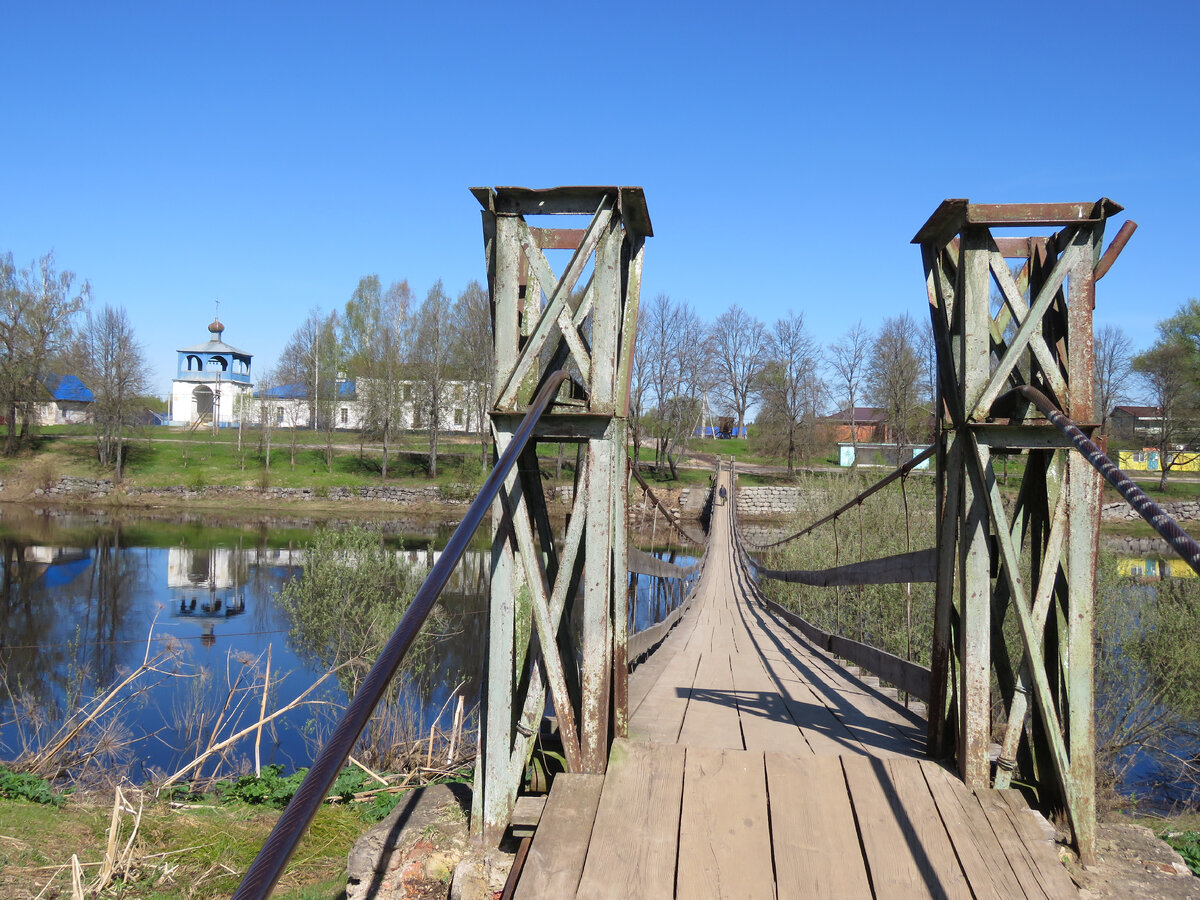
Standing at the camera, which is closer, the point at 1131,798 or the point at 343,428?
the point at 1131,798

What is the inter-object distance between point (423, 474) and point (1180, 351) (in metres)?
30.8

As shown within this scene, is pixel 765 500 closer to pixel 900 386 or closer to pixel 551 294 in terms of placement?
pixel 900 386

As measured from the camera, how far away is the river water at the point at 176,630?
9.20 meters

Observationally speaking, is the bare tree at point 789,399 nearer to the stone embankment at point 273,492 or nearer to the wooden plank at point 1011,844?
the stone embankment at point 273,492

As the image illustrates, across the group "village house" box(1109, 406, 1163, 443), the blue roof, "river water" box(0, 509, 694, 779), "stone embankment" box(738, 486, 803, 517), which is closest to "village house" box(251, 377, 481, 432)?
"river water" box(0, 509, 694, 779)

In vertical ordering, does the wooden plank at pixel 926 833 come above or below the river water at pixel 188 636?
above

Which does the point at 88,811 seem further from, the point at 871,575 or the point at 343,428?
the point at 343,428

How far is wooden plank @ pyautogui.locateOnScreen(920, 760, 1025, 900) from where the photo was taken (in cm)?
188

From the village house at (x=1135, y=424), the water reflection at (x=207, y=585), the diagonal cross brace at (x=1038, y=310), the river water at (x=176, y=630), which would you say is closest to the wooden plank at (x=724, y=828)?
the diagonal cross brace at (x=1038, y=310)

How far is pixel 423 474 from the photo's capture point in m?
34.8

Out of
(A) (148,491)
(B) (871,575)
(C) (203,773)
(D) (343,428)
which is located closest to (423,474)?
(A) (148,491)

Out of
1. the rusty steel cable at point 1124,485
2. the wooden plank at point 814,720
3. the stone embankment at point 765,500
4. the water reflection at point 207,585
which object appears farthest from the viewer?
the stone embankment at point 765,500

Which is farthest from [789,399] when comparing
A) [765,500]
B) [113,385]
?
[113,385]

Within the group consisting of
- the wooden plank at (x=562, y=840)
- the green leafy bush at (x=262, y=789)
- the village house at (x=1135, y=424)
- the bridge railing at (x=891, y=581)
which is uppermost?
the village house at (x=1135, y=424)
